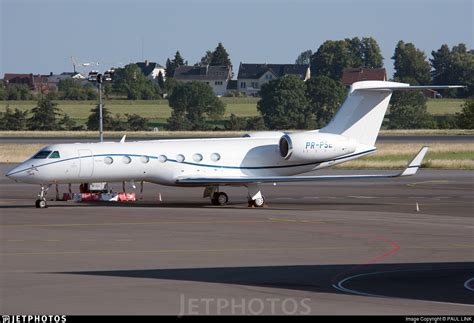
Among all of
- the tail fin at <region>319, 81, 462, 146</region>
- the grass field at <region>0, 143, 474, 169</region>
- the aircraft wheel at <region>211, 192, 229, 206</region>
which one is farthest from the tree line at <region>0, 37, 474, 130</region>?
the aircraft wheel at <region>211, 192, 229, 206</region>

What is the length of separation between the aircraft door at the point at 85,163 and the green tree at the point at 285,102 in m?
87.2

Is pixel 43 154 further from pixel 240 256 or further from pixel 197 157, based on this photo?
pixel 240 256

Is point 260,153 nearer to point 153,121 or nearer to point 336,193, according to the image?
point 336,193

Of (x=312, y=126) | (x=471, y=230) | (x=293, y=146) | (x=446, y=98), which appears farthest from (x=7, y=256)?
(x=446, y=98)

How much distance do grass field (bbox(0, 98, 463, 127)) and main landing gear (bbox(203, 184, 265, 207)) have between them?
84.6 m

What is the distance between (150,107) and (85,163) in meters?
112

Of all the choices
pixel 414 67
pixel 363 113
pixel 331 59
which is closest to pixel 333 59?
pixel 331 59

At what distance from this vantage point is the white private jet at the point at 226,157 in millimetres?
36156

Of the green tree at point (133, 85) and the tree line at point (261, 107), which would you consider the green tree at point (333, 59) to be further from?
the green tree at point (133, 85)

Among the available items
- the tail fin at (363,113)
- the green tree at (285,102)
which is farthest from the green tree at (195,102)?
the tail fin at (363,113)

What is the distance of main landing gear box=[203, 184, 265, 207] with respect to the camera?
1467 inches

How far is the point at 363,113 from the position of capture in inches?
1558

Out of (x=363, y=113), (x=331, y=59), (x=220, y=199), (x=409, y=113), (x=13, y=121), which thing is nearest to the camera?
(x=220, y=199)

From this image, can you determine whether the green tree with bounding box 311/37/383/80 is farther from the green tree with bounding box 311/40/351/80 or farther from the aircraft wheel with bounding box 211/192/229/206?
the aircraft wheel with bounding box 211/192/229/206
